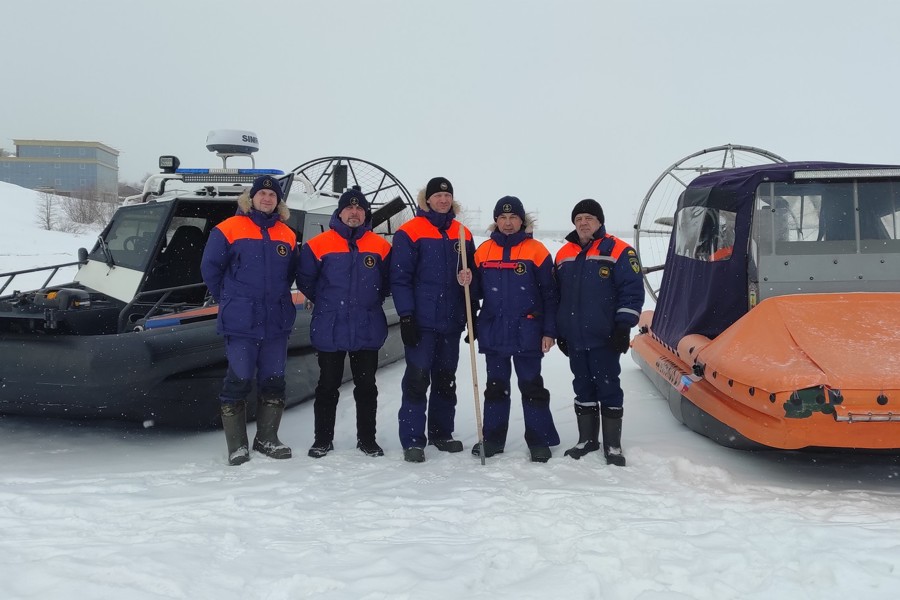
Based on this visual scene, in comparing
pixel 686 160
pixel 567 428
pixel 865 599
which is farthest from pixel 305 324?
pixel 686 160

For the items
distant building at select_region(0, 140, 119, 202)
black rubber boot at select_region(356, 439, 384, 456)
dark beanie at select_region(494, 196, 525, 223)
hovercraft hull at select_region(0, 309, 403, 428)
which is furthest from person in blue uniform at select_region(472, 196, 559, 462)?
distant building at select_region(0, 140, 119, 202)

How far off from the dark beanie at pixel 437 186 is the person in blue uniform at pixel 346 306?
0.39 meters

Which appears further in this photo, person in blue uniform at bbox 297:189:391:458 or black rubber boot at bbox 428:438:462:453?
black rubber boot at bbox 428:438:462:453

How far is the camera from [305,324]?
503 cm

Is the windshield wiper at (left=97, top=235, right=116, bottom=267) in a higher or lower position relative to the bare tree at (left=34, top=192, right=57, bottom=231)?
lower

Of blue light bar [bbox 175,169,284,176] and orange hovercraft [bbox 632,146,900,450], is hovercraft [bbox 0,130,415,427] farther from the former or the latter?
orange hovercraft [bbox 632,146,900,450]

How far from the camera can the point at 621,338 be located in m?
3.86

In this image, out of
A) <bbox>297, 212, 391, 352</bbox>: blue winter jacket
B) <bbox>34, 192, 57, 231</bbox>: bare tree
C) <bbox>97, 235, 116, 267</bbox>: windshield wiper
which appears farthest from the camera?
<bbox>34, 192, 57, 231</bbox>: bare tree

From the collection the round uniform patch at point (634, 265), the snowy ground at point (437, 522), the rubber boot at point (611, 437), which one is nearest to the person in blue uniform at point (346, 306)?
the snowy ground at point (437, 522)

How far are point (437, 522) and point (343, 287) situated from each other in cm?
159

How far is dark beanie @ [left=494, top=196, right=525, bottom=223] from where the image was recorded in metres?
4.04

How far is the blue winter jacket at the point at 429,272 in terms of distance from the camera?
4.07 meters

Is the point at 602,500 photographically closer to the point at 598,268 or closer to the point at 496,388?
the point at 496,388

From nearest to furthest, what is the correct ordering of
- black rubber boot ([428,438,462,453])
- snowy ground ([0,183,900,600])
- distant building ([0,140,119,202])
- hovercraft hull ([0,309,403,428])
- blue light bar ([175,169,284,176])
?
snowy ground ([0,183,900,600]), hovercraft hull ([0,309,403,428]), black rubber boot ([428,438,462,453]), blue light bar ([175,169,284,176]), distant building ([0,140,119,202])
